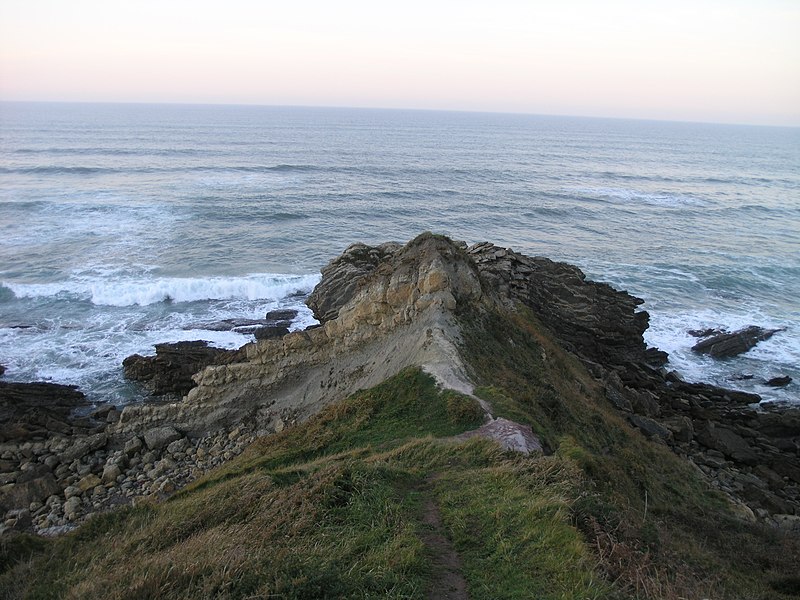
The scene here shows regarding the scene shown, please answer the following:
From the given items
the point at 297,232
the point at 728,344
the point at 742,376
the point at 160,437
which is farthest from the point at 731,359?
the point at 297,232

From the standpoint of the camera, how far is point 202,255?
4428 centimetres

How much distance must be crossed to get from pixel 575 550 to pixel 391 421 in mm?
7512

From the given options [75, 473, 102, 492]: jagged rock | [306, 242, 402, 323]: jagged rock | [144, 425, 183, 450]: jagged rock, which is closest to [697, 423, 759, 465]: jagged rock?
[306, 242, 402, 323]: jagged rock

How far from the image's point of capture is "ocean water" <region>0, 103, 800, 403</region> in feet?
108

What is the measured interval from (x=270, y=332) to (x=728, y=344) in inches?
1121

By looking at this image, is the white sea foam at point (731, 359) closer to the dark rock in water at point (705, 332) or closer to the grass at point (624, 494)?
the dark rock in water at point (705, 332)

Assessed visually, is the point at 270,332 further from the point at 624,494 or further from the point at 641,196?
the point at 641,196

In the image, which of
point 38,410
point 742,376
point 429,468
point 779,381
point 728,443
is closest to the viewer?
point 429,468

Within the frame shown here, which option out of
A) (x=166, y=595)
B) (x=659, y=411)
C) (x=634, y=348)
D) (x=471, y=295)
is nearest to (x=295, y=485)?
(x=166, y=595)

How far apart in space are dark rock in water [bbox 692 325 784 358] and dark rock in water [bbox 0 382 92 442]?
34515 millimetres

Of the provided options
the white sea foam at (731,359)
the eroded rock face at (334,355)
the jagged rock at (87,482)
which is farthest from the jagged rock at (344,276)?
the white sea foam at (731,359)

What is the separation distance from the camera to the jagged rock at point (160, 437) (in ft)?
61.3

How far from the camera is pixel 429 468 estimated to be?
11.9 metres

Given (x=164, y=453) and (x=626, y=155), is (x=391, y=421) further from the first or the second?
(x=626, y=155)
